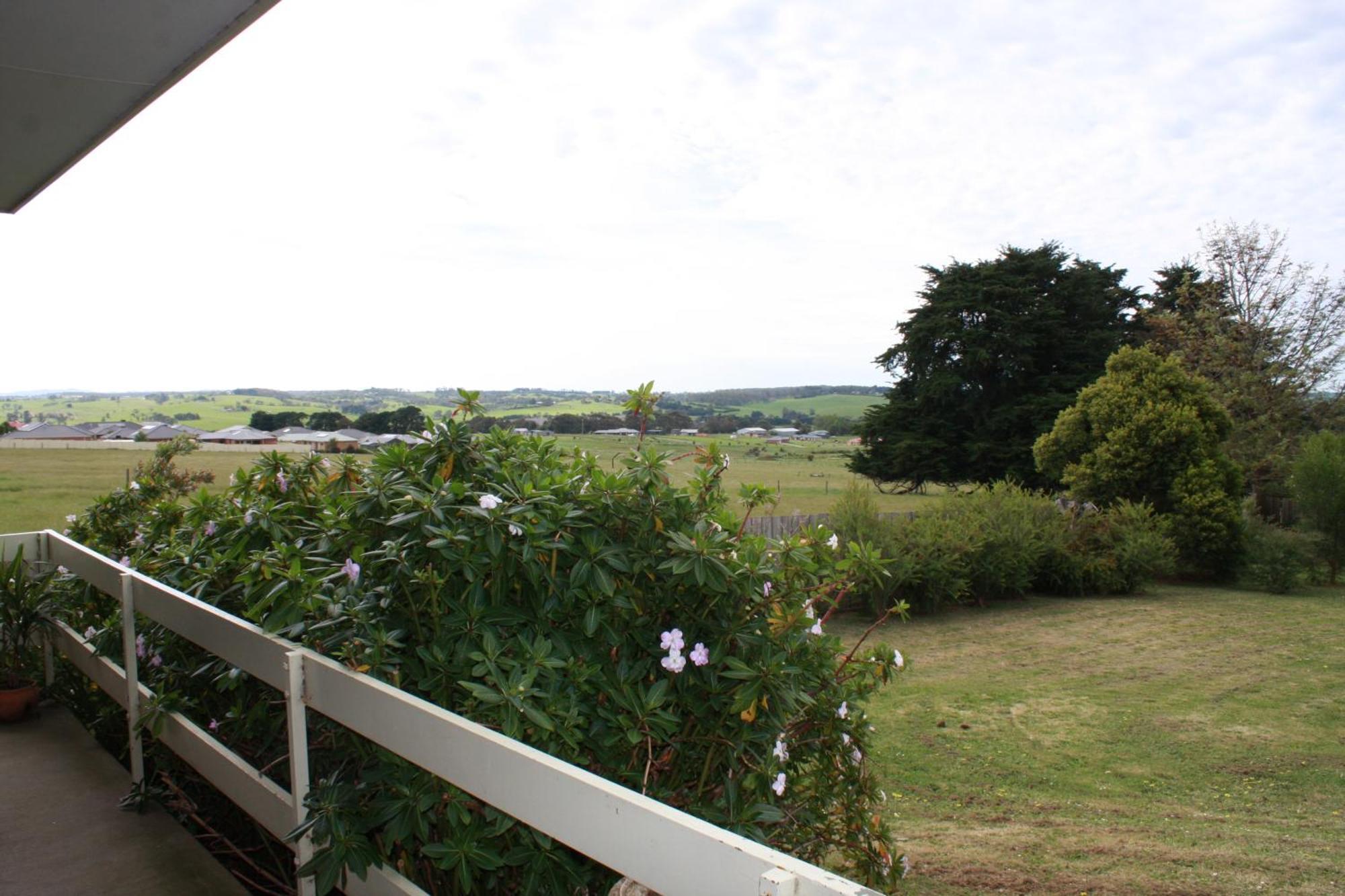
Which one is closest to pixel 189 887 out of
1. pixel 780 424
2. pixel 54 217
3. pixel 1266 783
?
pixel 54 217

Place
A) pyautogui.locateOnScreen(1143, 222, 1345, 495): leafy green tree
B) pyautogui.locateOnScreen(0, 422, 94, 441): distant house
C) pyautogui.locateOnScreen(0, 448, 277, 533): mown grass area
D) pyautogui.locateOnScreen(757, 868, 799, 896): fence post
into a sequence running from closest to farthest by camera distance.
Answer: pyautogui.locateOnScreen(757, 868, 799, 896): fence post, pyautogui.locateOnScreen(0, 448, 277, 533): mown grass area, pyautogui.locateOnScreen(0, 422, 94, 441): distant house, pyautogui.locateOnScreen(1143, 222, 1345, 495): leafy green tree

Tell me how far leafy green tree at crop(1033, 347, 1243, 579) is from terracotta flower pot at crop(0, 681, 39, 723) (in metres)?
12.3

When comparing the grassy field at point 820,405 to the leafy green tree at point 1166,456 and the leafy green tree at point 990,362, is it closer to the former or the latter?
the leafy green tree at point 990,362

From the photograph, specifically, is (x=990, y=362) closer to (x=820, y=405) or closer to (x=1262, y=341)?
(x=820, y=405)

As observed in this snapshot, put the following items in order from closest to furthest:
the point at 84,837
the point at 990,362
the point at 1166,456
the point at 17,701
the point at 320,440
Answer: the point at 84,837, the point at 320,440, the point at 17,701, the point at 1166,456, the point at 990,362

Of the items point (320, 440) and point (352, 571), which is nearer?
point (352, 571)

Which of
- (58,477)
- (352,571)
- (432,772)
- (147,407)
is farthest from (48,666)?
(432,772)

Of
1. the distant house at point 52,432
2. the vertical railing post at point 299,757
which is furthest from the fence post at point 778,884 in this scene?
the distant house at point 52,432

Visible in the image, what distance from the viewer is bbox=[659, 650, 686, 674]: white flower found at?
176 cm

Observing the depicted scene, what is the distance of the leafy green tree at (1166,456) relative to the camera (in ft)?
38.3

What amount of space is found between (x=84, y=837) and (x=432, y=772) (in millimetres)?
1976

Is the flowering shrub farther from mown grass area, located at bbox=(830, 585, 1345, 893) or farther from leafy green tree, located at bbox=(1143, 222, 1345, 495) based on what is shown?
leafy green tree, located at bbox=(1143, 222, 1345, 495)

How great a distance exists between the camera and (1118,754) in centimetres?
522

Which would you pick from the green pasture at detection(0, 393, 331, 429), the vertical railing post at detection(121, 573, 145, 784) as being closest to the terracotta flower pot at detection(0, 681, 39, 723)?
the vertical railing post at detection(121, 573, 145, 784)
